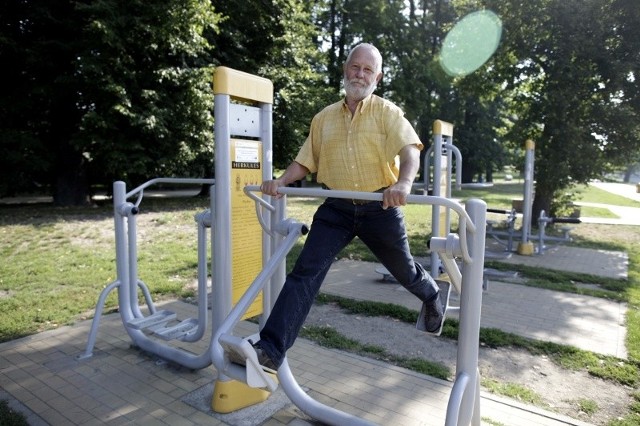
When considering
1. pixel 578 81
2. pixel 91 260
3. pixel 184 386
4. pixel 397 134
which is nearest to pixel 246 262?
pixel 184 386

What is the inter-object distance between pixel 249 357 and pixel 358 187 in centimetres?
101

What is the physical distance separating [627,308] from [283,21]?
43.6ft

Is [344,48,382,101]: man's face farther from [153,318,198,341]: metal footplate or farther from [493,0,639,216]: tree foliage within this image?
[493,0,639,216]: tree foliage

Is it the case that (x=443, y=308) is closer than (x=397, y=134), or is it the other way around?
(x=397, y=134)

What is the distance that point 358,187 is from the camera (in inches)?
98.4

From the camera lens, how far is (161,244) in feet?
27.3

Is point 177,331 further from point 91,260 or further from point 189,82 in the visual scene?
point 189,82

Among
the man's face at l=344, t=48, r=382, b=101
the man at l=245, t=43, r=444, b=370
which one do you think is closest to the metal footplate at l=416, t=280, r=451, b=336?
the man at l=245, t=43, r=444, b=370

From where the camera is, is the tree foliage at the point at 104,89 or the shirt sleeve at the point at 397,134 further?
the tree foliage at the point at 104,89

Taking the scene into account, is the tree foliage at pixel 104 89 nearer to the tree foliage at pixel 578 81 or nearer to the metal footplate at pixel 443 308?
the tree foliage at pixel 578 81

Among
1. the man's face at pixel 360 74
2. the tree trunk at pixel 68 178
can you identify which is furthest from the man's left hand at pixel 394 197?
the tree trunk at pixel 68 178

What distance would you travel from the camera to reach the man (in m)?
2.32

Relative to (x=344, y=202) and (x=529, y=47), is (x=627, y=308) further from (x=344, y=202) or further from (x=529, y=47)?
(x=529, y=47)

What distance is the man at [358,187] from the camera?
2.32 meters
